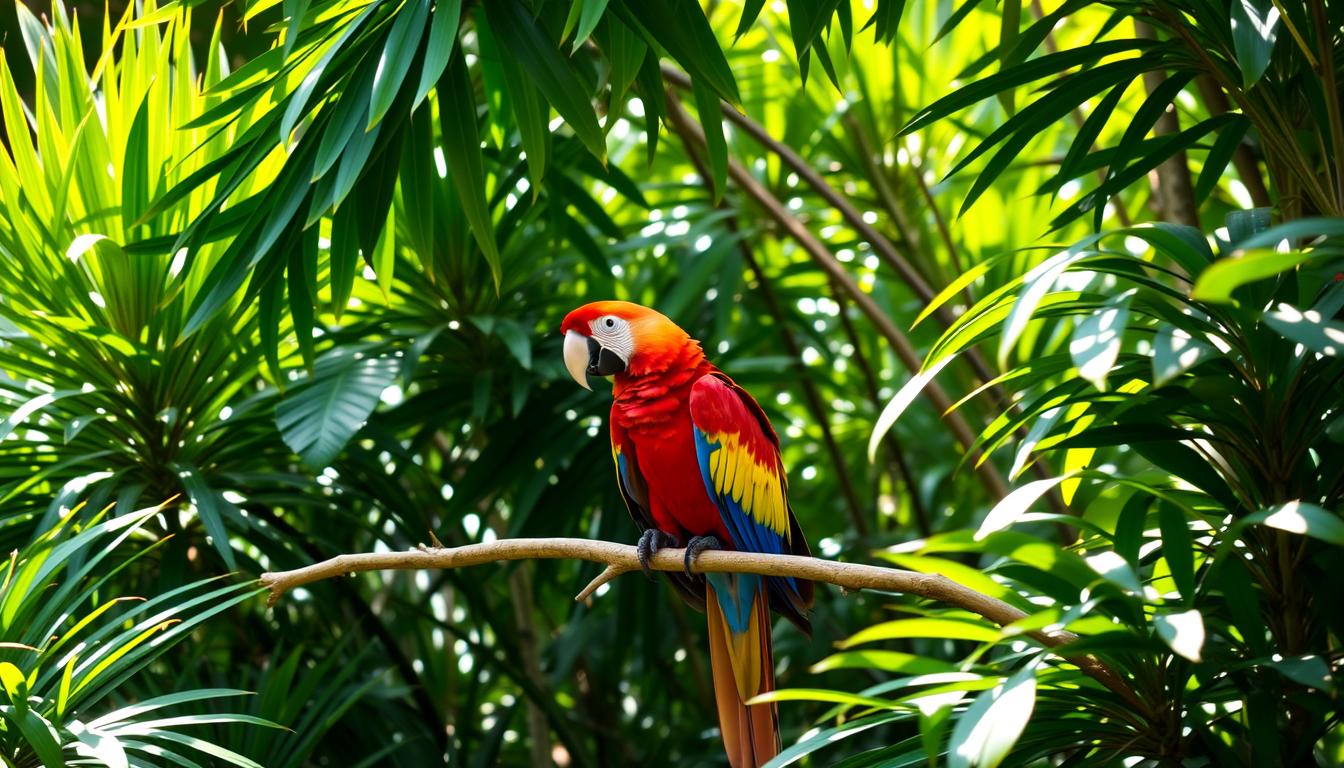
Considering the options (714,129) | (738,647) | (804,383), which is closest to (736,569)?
(738,647)

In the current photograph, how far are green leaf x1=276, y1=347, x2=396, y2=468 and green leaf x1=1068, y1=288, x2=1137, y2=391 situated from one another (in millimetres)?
1147

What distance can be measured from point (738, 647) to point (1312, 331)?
1.00m

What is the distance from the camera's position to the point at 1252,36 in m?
1.25

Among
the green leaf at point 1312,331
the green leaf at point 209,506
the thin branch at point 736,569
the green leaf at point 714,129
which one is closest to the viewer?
the green leaf at point 1312,331

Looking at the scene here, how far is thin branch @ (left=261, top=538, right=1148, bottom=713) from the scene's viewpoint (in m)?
1.12

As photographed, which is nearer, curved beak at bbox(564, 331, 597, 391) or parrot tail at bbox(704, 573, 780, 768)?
parrot tail at bbox(704, 573, 780, 768)

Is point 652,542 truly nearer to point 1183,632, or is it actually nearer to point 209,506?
point 209,506

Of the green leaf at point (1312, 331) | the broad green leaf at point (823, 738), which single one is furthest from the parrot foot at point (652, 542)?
the green leaf at point (1312, 331)

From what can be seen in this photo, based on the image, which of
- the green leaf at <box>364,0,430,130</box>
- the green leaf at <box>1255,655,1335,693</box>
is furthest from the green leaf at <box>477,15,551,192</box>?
the green leaf at <box>1255,655,1335,693</box>

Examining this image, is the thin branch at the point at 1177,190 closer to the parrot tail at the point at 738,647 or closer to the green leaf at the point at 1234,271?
the parrot tail at the point at 738,647

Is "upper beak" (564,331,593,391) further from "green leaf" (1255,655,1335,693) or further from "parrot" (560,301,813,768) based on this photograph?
"green leaf" (1255,655,1335,693)

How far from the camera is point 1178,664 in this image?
1119 millimetres

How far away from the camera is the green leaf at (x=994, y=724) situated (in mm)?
862

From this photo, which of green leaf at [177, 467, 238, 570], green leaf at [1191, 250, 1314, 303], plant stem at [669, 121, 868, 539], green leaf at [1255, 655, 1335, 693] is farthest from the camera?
plant stem at [669, 121, 868, 539]
